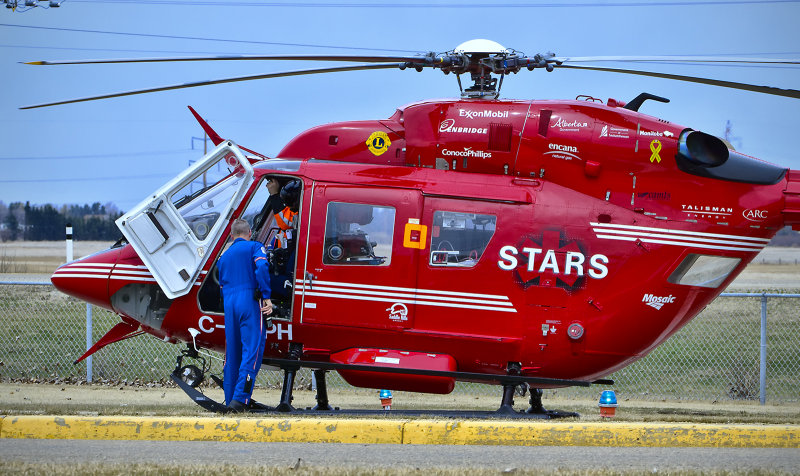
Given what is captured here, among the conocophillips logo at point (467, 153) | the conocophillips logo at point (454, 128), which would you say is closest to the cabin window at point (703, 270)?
the conocophillips logo at point (467, 153)

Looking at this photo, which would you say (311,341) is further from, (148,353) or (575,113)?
(148,353)

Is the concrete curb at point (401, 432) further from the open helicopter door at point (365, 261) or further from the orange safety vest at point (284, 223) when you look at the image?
the orange safety vest at point (284, 223)

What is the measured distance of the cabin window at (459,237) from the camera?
9422mm

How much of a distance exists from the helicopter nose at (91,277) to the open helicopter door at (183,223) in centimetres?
57

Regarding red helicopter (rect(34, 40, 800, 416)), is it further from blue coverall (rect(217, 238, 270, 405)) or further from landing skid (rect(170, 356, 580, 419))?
blue coverall (rect(217, 238, 270, 405))

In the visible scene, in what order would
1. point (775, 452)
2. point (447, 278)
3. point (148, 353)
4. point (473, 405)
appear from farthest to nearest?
point (148, 353) < point (473, 405) < point (447, 278) < point (775, 452)

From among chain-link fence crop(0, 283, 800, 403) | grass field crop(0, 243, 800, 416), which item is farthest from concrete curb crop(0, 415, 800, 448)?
grass field crop(0, 243, 800, 416)

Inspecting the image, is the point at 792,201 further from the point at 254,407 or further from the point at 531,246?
the point at 254,407

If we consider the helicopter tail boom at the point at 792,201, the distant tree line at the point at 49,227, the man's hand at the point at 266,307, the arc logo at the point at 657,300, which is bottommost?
the distant tree line at the point at 49,227

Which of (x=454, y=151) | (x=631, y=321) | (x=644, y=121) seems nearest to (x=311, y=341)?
(x=454, y=151)

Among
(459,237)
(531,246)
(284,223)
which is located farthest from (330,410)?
(531,246)

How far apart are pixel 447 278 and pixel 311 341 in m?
1.59

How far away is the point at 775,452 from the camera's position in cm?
753

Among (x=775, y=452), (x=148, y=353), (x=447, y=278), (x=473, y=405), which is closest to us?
(x=775, y=452)
